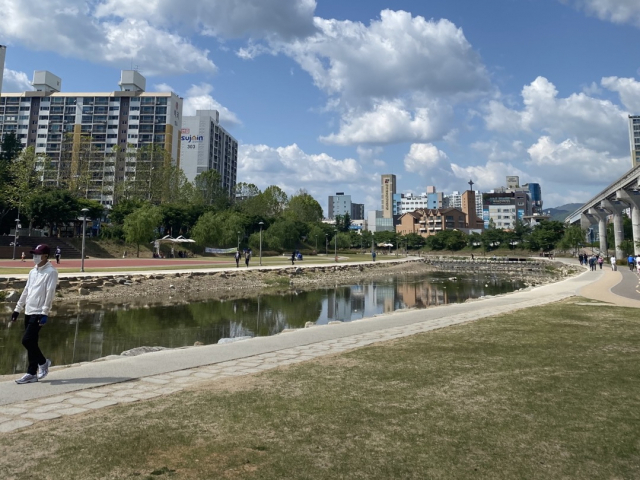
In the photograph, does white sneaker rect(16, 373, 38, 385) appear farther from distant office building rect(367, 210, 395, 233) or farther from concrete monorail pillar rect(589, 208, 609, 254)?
distant office building rect(367, 210, 395, 233)

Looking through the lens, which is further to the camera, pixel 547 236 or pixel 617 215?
pixel 547 236

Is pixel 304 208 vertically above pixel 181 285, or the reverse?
pixel 304 208

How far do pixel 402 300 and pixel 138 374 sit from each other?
23427mm

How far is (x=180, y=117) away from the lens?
11456cm

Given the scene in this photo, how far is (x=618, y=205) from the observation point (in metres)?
65.2

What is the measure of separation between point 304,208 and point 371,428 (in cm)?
10301

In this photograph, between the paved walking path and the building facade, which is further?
the building facade

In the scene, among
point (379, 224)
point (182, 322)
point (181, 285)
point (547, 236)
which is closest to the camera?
point (182, 322)

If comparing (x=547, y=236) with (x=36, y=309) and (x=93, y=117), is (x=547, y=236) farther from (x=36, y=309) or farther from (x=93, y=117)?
(x=93, y=117)

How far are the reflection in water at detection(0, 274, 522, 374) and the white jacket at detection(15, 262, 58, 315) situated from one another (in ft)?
14.4

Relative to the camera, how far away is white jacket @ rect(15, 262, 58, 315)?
21.0 ft

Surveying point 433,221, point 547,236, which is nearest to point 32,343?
point 547,236

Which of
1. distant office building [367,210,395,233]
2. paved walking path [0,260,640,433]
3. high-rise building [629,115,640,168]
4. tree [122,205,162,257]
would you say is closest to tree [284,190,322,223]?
tree [122,205,162,257]

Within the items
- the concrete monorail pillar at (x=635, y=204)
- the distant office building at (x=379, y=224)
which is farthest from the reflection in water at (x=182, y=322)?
the distant office building at (x=379, y=224)
